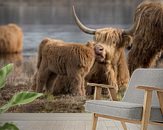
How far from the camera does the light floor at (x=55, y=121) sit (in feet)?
14.4

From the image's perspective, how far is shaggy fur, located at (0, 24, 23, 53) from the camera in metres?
4.93

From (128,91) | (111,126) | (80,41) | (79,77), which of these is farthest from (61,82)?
(128,91)

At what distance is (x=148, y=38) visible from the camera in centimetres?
472

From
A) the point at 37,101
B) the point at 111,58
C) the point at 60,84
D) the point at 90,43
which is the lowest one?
the point at 37,101

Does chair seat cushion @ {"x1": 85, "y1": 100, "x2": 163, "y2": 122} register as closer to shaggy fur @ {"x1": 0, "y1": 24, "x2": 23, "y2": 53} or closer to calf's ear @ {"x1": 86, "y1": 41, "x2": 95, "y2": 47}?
calf's ear @ {"x1": 86, "y1": 41, "x2": 95, "y2": 47}

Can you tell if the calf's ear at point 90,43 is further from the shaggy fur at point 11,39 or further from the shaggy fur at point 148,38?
the shaggy fur at point 11,39

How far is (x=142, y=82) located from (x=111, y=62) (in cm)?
108

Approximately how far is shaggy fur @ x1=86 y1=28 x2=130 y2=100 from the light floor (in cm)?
44

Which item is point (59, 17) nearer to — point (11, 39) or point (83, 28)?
point (83, 28)

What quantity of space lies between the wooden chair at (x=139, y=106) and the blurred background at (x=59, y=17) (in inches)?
50.7

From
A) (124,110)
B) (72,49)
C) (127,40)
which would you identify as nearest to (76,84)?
(72,49)

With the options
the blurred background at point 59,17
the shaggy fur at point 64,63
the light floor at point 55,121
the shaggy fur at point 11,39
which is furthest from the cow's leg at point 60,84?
the shaggy fur at point 11,39

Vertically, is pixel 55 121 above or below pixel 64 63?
below

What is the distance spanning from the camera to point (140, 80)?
12.4ft
